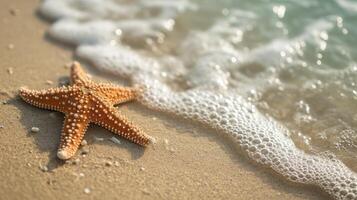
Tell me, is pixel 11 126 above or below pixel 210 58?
below

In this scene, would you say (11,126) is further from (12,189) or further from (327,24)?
(327,24)

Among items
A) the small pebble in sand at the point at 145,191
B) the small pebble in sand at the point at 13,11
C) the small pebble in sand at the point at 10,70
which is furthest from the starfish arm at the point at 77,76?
the small pebble in sand at the point at 13,11

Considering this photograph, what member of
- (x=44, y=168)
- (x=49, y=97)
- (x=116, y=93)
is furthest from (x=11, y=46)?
(x=44, y=168)

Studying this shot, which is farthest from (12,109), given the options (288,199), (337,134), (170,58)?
(337,134)

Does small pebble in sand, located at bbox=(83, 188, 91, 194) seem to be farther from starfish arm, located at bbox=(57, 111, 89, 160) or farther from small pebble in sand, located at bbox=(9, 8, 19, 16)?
small pebble in sand, located at bbox=(9, 8, 19, 16)

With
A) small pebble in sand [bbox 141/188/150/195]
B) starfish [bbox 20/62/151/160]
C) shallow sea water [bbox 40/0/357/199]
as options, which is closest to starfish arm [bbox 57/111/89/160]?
starfish [bbox 20/62/151/160]

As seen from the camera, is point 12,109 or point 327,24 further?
point 327,24
